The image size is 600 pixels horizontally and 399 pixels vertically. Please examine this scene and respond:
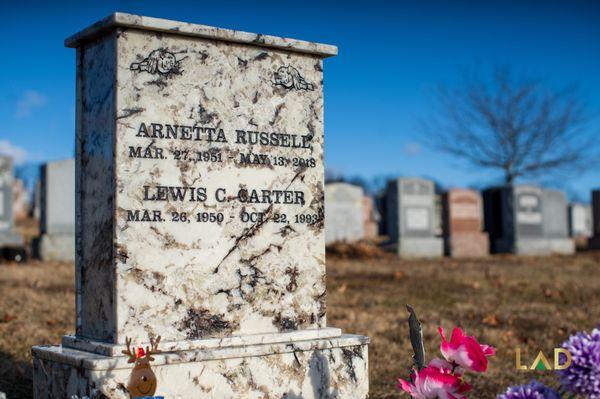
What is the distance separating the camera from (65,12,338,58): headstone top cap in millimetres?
3918

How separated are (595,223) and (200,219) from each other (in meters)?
19.6

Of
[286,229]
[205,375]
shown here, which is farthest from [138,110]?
[205,375]

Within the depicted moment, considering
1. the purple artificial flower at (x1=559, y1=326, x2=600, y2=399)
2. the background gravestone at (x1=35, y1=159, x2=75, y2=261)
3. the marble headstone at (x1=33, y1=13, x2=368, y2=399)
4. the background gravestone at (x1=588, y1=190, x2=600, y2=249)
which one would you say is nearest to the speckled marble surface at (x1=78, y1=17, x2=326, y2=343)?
the marble headstone at (x1=33, y1=13, x2=368, y2=399)

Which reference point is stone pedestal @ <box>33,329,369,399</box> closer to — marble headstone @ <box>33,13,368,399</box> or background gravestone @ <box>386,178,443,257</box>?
marble headstone @ <box>33,13,368,399</box>

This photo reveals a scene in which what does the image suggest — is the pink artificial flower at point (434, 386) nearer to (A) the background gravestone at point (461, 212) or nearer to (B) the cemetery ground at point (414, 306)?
(B) the cemetery ground at point (414, 306)

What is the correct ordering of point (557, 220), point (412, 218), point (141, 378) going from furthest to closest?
point (557, 220), point (412, 218), point (141, 378)

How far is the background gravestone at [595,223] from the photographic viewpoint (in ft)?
68.1

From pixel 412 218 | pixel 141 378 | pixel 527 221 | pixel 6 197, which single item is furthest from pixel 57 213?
pixel 141 378

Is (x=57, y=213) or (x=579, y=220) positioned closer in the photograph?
(x=57, y=213)

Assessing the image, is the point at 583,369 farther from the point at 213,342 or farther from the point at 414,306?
the point at 414,306

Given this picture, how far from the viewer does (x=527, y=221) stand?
19.3 meters

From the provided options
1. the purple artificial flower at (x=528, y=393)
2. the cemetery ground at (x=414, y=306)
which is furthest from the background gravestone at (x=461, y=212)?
the purple artificial flower at (x=528, y=393)

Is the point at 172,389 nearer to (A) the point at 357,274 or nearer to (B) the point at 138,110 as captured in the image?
(B) the point at 138,110

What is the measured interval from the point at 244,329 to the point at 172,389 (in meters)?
0.54
